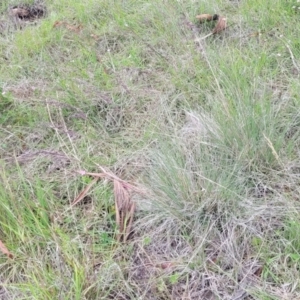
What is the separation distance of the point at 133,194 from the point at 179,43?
1.15 m

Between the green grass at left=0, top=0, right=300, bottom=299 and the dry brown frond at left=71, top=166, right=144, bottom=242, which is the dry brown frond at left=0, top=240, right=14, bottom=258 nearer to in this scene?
the green grass at left=0, top=0, right=300, bottom=299

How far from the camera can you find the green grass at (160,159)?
4.58 ft

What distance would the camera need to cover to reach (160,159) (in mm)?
1634

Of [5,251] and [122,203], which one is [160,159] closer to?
[122,203]

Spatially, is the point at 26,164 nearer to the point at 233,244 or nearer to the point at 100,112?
the point at 100,112

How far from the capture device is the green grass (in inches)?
54.9

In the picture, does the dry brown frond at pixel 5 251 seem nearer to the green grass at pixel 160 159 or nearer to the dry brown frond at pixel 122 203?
the green grass at pixel 160 159

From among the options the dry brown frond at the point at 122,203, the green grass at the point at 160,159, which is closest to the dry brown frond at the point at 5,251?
the green grass at the point at 160,159

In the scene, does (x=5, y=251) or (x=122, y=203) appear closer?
(x=5, y=251)

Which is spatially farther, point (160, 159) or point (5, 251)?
point (160, 159)

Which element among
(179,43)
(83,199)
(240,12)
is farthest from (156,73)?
(83,199)

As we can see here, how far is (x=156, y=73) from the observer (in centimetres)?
234

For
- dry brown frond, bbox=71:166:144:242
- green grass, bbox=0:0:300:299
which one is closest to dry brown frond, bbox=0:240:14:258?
green grass, bbox=0:0:300:299

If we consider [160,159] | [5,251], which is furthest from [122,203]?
[5,251]
